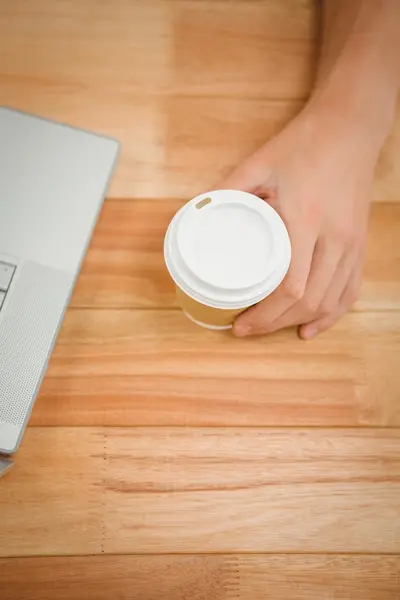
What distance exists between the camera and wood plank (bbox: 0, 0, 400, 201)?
0.71 meters

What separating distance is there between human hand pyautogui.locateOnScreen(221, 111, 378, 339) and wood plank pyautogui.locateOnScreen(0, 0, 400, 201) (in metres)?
0.07

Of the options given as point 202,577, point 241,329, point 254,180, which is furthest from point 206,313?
point 202,577

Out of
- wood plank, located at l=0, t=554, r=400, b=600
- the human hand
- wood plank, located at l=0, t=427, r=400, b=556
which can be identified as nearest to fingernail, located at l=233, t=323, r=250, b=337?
the human hand

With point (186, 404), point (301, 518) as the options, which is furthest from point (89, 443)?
point (301, 518)

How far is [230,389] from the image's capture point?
2.08ft

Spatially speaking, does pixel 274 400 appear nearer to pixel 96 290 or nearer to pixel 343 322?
pixel 343 322

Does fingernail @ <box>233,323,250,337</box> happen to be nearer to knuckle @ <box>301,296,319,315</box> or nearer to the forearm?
knuckle @ <box>301,296,319,315</box>

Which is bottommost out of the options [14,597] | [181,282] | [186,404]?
[14,597]

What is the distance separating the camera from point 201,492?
60cm

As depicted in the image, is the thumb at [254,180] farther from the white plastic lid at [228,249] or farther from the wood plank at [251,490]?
the wood plank at [251,490]

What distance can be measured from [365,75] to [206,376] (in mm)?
387

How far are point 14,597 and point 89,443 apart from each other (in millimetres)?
158

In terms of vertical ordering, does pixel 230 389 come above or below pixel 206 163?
below

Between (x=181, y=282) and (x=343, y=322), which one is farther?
(x=343, y=322)
